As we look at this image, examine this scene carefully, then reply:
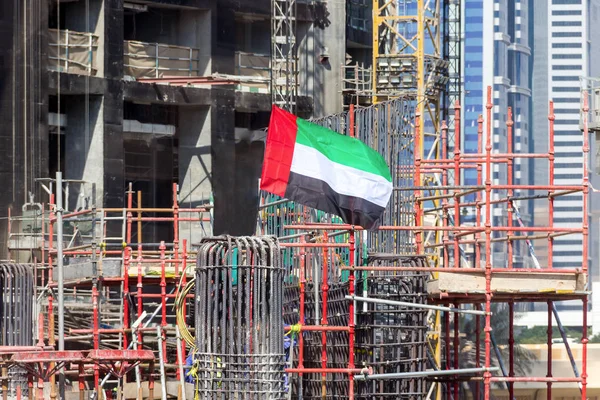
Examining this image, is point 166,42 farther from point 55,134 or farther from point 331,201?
point 331,201

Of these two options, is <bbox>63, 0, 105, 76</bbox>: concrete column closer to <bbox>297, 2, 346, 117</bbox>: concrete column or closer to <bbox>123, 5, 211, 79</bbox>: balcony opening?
<bbox>123, 5, 211, 79</bbox>: balcony opening

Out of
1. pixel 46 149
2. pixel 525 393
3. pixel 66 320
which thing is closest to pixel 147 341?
pixel 66 320

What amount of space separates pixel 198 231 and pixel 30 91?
8.46m

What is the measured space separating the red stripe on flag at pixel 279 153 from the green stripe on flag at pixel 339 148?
18cm

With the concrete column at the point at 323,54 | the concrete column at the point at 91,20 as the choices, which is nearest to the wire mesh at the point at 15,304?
the concrete column at the point at 91,20

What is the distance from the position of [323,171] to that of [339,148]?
0.73 m

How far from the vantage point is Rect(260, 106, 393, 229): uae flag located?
2505 centimetres

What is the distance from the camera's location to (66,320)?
4053 cm

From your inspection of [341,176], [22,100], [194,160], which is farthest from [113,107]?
Result: [341,176]

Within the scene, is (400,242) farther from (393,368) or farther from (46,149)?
(46,149)

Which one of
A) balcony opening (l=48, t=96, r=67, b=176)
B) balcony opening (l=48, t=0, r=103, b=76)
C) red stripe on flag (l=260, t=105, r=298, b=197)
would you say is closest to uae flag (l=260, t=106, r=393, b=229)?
red stripe on flag (l=260, t=105, r=298, b=197)

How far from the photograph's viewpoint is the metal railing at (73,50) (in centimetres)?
5084

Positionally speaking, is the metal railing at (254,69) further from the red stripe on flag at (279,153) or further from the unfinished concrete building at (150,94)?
the red stripe on flag at (279,153)

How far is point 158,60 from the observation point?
55.2 metres
